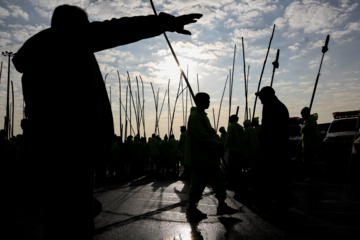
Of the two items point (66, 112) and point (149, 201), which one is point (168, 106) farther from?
point (66, 112)

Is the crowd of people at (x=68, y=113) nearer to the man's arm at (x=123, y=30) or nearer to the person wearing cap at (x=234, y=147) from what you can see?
the man's arm at (x=123, y=30)

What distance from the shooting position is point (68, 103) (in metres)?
1.57

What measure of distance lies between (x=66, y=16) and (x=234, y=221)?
10.0 ft

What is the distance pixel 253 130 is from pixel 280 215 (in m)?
5.25

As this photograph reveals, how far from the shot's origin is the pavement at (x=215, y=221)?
3160 millimetres

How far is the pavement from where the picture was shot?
3.16 m

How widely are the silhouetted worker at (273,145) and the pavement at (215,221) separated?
414 mm

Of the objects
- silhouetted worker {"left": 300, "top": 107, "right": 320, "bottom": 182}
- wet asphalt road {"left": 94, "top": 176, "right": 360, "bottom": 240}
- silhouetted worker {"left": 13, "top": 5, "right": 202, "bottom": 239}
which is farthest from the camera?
silhouetted worker {"left": 300, "top": 107, "right": 320, "bottom": 182}

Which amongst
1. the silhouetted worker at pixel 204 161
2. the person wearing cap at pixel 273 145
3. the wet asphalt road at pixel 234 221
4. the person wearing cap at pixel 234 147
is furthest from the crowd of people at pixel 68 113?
the person wearing cap at pixel 234 147

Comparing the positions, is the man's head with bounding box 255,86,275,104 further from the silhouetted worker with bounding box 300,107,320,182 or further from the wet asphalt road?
the silhouetted worker with bounding box 300,107,320,182

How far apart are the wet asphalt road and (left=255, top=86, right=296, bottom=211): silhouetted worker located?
1.38ft

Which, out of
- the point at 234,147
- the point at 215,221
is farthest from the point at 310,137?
the point at 215,221

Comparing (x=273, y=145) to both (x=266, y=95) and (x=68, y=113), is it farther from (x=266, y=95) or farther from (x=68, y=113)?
(x=68, y=113)

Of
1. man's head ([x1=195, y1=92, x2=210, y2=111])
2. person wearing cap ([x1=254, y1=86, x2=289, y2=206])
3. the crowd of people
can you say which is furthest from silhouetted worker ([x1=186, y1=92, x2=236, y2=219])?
the crowd of people
